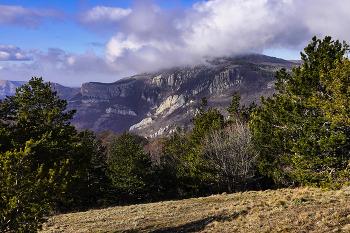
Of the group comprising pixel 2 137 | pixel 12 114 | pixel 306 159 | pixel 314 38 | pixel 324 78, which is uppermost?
pixel 314 38

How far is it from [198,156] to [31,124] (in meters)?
17.2

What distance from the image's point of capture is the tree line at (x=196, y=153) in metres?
6.95

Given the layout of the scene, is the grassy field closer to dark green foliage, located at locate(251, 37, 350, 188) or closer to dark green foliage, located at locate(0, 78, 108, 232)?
dark green foliage, located at locate(251, 37, 350, 188)

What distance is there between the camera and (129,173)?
28.0 metres

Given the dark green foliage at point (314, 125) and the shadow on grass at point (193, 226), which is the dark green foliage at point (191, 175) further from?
the shadow on grass at point (193, 226)

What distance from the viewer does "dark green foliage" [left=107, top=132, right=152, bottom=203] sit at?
91.8 ft

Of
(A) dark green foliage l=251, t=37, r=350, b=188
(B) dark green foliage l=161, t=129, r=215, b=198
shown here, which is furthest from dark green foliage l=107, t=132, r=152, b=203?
(A) dark green foliage l=251, t=37, r=350, b=188

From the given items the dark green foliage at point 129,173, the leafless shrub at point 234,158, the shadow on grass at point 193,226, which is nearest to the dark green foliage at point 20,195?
the shadow on grass at point 193,226

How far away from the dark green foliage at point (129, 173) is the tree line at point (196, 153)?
0.42ft

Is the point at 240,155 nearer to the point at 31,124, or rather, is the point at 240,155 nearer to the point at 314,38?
the point at 314,38

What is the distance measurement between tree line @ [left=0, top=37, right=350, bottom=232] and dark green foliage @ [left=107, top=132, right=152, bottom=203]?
13cm

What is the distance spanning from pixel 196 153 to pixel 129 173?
871cm

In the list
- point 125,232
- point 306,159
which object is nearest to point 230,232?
point 125,232

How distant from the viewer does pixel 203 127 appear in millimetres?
31141
